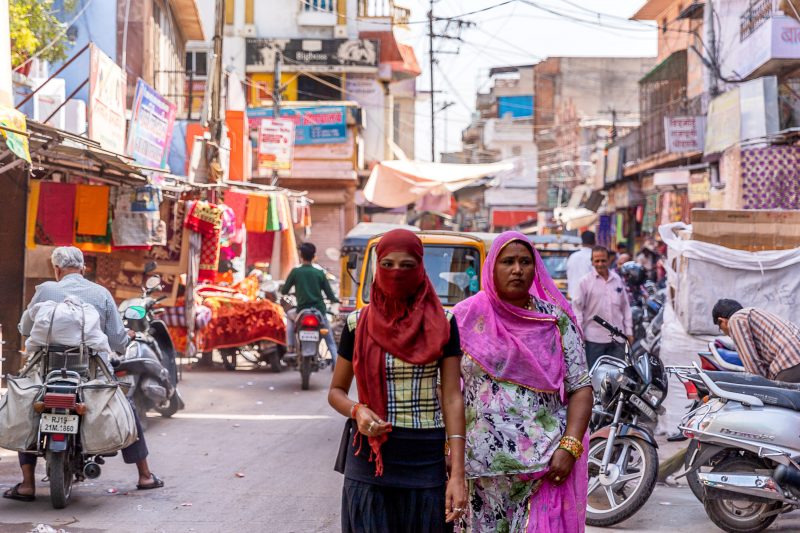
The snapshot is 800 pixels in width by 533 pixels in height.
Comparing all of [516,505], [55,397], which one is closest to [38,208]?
[55,397]

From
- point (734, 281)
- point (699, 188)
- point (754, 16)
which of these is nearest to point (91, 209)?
point (734, 281)

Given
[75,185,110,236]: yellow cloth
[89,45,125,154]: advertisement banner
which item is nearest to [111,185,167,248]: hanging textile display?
[75,185,110,236]: yellow cloth

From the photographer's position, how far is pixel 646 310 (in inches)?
574

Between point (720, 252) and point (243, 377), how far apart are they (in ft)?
23.2

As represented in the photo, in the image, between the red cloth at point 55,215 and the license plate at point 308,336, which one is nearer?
the red cloth at point 55,215

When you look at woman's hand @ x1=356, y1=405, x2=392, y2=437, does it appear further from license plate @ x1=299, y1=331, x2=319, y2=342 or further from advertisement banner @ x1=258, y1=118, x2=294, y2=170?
advertisement banner @ x1=258, y1=118, x2=294, y2=170

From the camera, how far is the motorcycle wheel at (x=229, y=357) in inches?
592

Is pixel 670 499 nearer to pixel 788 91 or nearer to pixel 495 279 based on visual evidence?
pixel 495 279

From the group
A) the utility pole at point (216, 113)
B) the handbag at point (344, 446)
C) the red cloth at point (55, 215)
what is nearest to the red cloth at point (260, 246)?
the utility pole at point (216, 113)

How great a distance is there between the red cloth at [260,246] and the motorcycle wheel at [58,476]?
49.6 ft

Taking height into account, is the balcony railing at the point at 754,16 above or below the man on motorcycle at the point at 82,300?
above

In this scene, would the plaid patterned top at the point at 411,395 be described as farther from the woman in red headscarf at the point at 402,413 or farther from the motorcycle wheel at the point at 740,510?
the motorcycle wheel at the point at 740,510

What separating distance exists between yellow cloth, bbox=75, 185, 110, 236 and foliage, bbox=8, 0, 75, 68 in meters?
4.37

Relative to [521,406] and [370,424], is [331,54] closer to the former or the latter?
[521,406]
